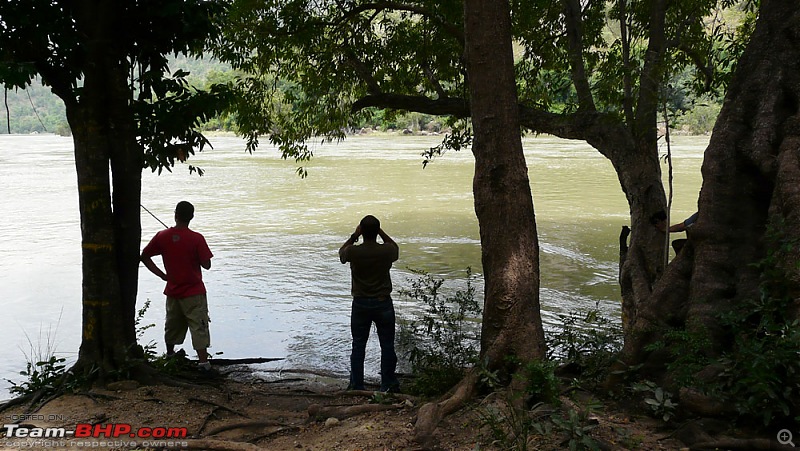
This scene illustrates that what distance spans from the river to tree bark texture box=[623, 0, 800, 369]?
13.7ft

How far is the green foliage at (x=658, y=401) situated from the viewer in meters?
3.95

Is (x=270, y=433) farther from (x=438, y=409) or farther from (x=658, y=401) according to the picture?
(x=658, y=401)

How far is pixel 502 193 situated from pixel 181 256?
3.13 metres

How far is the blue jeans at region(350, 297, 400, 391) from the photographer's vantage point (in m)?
6.06

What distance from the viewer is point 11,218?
20.0 meters

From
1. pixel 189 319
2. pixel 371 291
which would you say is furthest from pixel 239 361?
pixel 371 291

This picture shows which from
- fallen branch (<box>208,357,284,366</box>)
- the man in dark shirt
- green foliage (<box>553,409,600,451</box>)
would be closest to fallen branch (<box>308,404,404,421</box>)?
the man in dark shirt

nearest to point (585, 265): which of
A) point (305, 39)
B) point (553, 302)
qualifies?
point (553, 302)

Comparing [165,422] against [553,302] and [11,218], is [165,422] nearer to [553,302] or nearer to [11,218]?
[553,302]

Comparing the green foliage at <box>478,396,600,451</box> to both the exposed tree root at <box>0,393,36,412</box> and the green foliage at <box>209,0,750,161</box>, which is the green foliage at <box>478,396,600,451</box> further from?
the green foliage at <box>209,0,750,161</box>

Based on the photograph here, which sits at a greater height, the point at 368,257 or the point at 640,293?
the point at 368,257

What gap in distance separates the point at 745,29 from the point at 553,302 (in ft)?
15.2

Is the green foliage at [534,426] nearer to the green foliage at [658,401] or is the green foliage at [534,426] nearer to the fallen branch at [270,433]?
the green foliage at [658,401]

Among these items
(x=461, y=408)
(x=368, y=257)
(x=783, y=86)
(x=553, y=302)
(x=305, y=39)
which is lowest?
(x=553, y=302)
